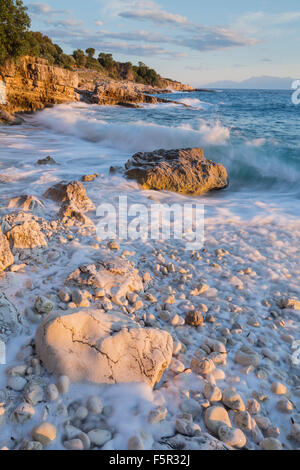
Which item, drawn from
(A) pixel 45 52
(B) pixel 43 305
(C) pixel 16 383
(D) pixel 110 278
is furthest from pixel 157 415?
(A) pixel 45 52

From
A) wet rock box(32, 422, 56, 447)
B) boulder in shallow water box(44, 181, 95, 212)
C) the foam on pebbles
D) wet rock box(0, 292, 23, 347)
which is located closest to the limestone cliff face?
boulder in shallow water box(44, 181, 95, 212)

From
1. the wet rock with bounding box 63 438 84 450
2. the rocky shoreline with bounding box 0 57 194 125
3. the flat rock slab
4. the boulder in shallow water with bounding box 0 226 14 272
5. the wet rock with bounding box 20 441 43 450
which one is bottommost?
the wet rock with bounding box 63 438 84 450

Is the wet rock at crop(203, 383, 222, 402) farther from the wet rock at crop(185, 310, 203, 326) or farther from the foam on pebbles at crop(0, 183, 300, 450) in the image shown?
the wet rock at crop(185, 310, 203, 326)

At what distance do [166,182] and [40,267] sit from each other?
4.12 m

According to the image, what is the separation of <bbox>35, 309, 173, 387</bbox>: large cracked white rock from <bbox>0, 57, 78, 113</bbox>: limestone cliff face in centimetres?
1955

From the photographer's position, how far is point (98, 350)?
1775 mm

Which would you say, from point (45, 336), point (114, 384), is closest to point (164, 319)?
point (114, 384)

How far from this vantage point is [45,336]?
5.96ft

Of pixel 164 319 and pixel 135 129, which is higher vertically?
pixel 135 129

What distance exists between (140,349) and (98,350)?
10.6 inches

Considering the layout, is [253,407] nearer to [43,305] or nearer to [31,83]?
[43,305]

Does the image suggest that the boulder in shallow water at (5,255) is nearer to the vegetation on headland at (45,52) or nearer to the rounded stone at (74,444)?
the rounded stone at (74,444)

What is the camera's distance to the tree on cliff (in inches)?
680
